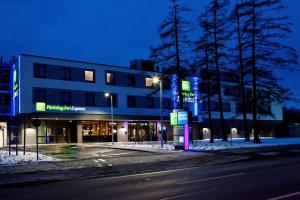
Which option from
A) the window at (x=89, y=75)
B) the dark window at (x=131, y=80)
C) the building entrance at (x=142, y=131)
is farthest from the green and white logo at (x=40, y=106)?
the dark window at (x=131, y=80)

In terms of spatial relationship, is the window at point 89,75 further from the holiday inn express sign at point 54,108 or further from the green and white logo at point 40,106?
the green and white logo at point 40,106

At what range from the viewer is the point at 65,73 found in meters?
53.8

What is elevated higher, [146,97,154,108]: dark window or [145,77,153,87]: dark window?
[145,77,153,87]: dark window

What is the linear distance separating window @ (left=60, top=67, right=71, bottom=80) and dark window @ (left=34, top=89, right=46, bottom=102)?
3460 millimetres

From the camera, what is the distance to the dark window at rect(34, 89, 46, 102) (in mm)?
50659

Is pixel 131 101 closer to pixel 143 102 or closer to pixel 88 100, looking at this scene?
pixel 143 102

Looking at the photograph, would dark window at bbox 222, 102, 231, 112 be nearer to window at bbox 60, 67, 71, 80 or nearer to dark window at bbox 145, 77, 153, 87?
dark window at bbox 145, 77, 153, 87

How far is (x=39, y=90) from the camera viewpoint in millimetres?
50938

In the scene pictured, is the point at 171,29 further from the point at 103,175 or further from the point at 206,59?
the point at 103,175

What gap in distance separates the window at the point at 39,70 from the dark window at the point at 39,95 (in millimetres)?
1845

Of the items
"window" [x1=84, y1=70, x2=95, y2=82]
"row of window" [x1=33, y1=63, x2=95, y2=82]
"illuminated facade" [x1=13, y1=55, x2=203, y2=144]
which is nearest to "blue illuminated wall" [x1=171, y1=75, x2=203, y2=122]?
"illuminated facade" [x1=13, y1=55, x2=203, y2=144]

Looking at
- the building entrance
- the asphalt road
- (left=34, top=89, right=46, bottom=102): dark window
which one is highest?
(left=34, top=89, right=46, bottom=102): dark window

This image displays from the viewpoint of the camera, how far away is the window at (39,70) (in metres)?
50.9

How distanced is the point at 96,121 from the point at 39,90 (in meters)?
9.05
